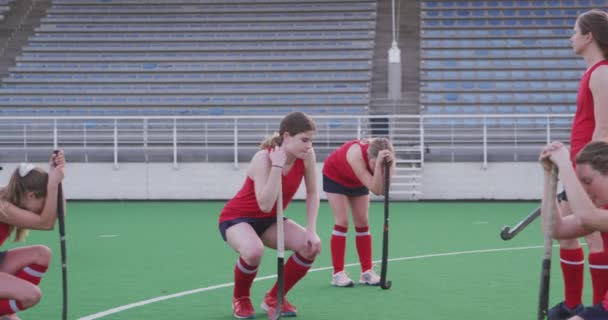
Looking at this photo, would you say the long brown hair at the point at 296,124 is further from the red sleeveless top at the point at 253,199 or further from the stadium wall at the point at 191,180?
the stadium wall at the point at 191,180

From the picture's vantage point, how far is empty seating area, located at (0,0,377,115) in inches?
765

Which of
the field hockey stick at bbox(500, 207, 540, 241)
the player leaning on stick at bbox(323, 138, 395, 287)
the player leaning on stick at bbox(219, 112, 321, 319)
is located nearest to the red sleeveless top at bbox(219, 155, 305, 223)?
the player leaning on stick at bbox(219, 112, 321, 319)

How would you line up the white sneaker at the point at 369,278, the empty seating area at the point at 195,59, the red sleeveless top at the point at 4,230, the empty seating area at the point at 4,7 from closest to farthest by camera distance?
the red sleeveless top at the point at 4,230 < the white sneaker at the point at 369,278 < the empty seating area at the point at 195,59 < the empty seating area at the point at 4,7

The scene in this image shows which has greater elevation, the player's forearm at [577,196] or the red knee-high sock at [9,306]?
the player's forearm at [577,196]

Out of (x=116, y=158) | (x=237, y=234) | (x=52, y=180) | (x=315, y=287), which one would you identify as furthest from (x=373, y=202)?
(x=52, y=180)

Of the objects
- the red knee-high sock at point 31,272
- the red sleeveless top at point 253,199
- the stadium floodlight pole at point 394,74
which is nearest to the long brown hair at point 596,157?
the red sleeveless top at point 253,199

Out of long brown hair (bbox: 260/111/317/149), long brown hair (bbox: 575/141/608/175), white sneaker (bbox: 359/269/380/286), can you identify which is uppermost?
long brown hair (bbox: 260/111/317/149)

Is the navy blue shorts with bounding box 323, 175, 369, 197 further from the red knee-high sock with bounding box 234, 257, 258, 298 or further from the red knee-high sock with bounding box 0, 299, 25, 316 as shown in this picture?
the red knee-high sock with bounding box 0, 299, 25, 316

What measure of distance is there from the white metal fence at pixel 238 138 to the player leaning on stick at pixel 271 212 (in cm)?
1041

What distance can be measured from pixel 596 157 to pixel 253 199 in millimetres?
2256

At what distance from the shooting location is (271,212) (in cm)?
530

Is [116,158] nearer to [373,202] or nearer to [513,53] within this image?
[373,202]

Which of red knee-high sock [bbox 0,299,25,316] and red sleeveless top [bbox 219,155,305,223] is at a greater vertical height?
red sleeveless top [bbox 219,155,305,223]

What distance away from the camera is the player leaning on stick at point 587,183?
3480mm
